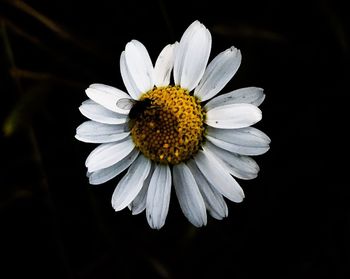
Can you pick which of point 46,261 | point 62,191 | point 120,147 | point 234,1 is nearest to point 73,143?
point 62,191

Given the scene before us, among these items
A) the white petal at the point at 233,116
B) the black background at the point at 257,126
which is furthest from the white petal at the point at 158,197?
the black background at the point at 257,126

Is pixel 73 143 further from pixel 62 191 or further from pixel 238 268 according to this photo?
pixel 238 268

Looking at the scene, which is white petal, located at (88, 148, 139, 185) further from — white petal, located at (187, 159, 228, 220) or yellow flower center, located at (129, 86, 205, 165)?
white petal, located at (187, 159, 228, 220)

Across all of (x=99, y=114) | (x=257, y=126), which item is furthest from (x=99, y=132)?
(x=257, y=126)

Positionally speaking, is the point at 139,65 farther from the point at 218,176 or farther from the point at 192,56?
the point at 218,176

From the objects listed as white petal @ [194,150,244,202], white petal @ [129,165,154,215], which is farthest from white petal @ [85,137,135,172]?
white petal @ [194,150,244,202]

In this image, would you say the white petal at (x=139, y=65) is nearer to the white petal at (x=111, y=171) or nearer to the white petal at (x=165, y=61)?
the white petal at (x=165, y=61)

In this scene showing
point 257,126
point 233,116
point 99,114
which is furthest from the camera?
point 257,126
